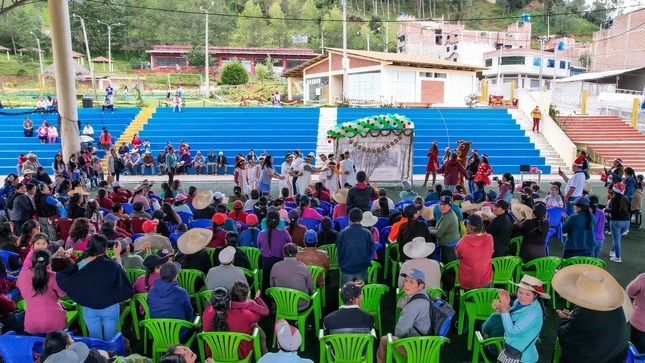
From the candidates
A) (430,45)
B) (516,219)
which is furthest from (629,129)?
(430,45)

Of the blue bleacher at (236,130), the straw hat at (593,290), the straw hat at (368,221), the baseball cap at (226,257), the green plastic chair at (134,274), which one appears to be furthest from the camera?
the blue bleacher at (236,130)

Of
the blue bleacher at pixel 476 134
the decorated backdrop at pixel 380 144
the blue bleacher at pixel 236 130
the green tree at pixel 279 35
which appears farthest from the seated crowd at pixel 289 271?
the green tree at pixel 279 35

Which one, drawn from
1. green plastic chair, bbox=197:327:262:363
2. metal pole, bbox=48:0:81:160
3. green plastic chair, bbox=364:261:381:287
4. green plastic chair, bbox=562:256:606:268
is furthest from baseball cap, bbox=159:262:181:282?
metal pole, bbox=48:0:81:160

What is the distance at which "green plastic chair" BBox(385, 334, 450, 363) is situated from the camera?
368 cm

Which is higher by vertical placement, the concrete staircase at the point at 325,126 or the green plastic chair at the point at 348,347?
the concrete staircase at the point at 325,126

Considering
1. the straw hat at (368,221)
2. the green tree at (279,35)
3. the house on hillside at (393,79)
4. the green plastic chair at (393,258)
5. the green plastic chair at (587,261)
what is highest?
the green tree at (279,35)

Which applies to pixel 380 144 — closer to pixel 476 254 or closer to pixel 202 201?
pixel 202 201

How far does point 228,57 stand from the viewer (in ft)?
166

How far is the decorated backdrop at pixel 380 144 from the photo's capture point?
533 inches

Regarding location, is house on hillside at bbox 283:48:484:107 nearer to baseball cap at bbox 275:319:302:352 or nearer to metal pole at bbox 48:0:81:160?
metal pole at bbox 48:0:81:160

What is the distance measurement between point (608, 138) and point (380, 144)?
13698 mm

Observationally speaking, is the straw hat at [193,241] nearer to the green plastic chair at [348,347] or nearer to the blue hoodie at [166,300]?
the blue hoodie at [166,300]

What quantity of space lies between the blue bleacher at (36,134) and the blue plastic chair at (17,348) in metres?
15.8

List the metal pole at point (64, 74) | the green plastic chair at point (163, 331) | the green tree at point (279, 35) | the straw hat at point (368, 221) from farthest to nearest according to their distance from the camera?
the green tree at point (279, 35), the metal pole at point (64, 74), the straw hat at point (368, 221), the green plastic chair at point (163, 331)
